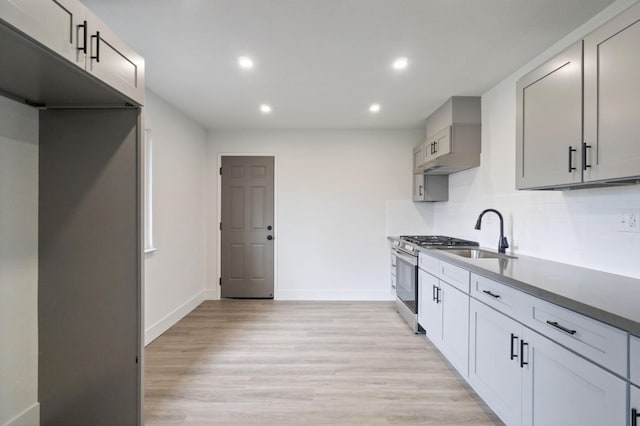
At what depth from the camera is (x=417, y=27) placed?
1.99m

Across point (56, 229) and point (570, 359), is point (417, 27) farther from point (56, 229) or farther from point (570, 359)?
point (56, 229)

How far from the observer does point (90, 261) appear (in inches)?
62.6

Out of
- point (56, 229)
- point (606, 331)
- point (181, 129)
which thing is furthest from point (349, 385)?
Result: point (181, 129)

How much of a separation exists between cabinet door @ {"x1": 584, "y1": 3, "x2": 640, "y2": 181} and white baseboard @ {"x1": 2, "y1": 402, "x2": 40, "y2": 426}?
10.5 ft

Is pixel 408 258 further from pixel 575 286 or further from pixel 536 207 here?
pixel 575 286

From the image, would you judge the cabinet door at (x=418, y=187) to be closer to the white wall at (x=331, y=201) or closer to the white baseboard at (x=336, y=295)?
the white wall at (x=331, y=201)

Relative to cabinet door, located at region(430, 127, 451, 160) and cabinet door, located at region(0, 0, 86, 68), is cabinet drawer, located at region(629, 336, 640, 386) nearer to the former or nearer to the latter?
cabinet door, located at region(0, 0, 86, 68)

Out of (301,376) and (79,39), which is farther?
(301,376)

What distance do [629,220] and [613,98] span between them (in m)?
0.73

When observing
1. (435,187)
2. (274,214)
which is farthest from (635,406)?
(274,214)

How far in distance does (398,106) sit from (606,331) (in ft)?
9.77

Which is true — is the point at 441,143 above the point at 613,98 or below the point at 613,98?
above

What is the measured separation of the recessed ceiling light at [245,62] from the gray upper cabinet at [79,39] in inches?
38.8

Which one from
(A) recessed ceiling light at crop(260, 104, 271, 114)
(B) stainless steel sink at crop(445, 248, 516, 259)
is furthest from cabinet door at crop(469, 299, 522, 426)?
(A) recessed ceiling light at crop(260, 104, 271, 114)
